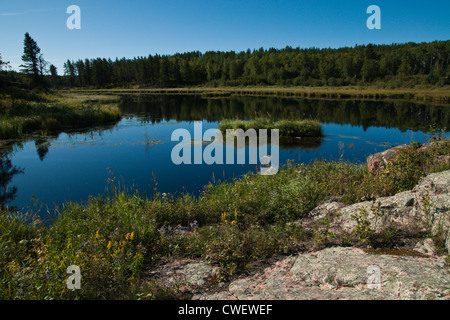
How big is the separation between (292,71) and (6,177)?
118301mm

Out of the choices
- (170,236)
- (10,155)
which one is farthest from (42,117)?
(170,236)

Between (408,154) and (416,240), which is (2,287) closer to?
(416,240)

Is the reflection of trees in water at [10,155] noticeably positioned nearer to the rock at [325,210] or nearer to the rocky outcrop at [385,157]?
the rock at [325,210]

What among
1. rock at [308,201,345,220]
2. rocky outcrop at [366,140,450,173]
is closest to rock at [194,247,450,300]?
rock at [308,201,345,220]

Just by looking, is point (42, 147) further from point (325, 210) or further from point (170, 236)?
point (325, 210)

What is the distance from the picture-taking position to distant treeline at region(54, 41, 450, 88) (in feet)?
313

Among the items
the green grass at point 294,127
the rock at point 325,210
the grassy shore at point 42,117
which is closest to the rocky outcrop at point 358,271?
the rock at point 325,210

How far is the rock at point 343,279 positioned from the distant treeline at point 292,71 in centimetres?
8441

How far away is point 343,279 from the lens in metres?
3.59

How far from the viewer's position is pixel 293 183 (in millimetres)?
7770

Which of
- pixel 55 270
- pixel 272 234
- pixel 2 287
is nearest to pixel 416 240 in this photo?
pixel 272 234

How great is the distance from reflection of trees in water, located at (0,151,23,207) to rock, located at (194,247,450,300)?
9.68 m

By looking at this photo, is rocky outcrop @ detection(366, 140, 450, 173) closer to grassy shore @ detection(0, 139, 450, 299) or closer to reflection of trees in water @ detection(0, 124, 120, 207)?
grassy shore @ detection(0, 139, 450, 299)

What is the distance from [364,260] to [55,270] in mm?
4466
